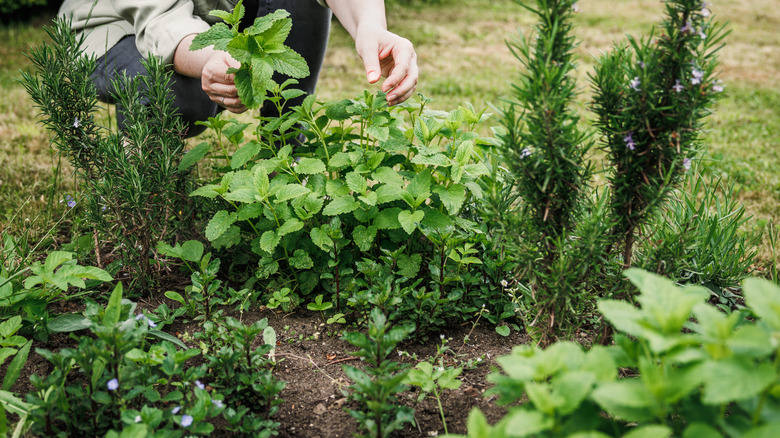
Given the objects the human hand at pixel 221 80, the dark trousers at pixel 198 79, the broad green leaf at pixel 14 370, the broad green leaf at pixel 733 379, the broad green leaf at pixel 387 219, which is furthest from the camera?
the dark trousers at pixel 198 79

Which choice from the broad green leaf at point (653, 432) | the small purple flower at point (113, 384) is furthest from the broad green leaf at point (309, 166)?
the broad green leaf at point (653, 432)

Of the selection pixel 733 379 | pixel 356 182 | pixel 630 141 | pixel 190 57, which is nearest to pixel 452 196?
pixel 356 182

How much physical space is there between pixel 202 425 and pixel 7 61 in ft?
16.3

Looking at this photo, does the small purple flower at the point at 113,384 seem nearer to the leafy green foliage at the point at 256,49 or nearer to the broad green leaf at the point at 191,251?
the broad green leaf at the point at 191,251

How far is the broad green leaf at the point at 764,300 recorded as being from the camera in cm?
86

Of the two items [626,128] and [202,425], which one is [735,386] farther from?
[202,425]

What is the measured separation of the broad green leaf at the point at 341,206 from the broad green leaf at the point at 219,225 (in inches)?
12.7

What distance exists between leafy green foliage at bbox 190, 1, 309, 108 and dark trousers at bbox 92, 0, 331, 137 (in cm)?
63

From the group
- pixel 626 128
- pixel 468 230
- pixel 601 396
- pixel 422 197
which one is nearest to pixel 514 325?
pixel 468 230

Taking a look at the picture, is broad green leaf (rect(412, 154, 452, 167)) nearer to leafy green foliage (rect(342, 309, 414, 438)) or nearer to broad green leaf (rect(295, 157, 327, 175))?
broad green leaf (rect(295, 157, 327, 175))

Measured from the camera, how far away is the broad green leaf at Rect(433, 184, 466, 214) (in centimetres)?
174

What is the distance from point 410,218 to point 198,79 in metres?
1.32

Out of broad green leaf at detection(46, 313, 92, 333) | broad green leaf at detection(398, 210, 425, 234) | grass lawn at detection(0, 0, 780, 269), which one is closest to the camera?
broad green leaf at detection(46, 313, 92, 333)

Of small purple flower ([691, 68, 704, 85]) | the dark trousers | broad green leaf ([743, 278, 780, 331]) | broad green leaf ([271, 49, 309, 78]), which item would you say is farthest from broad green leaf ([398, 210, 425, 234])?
the dark trousers
